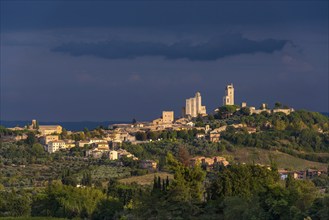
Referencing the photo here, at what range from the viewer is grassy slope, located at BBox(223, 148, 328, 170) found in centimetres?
8794

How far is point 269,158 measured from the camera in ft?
298

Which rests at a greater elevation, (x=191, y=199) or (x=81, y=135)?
(x=81, y=135)

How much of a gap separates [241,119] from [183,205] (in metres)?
72.7

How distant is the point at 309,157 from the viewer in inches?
3656

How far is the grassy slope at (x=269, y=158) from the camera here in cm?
8794

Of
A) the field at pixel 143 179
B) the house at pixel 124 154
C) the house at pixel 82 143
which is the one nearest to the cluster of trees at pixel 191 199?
the field at pixel 143 179

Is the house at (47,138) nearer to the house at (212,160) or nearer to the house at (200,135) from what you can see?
the house at (200,135)

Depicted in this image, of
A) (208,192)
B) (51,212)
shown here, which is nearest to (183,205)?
(208,192)

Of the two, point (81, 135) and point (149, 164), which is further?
point (81, 135)

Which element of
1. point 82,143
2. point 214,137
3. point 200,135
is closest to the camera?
point 214,137

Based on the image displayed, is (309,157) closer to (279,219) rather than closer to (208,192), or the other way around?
(208,192)

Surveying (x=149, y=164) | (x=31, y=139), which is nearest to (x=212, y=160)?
(x=149, y=164)

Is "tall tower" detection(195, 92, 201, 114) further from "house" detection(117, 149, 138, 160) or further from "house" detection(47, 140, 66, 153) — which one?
"house" detection(117, 149, 138, 160)

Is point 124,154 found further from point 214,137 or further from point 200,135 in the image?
point 200,135
